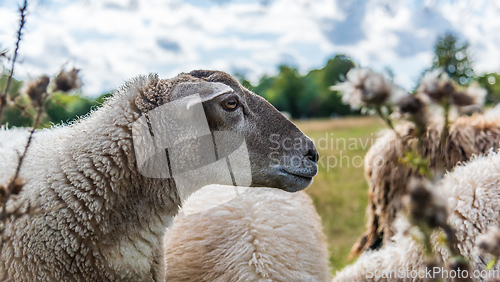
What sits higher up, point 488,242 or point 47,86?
point 47,86

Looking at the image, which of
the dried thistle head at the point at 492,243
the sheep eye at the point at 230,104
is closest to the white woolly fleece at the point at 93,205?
the sheep eye at the point at 230,104

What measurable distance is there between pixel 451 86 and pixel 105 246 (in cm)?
181

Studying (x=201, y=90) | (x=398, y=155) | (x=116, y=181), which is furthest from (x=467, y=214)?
(x=116, y=181)

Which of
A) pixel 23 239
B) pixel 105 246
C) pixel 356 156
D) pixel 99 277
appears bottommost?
pixel 356 156

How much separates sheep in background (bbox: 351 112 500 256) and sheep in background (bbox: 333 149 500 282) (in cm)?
67

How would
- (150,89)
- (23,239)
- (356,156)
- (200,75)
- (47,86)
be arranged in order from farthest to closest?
(356,156) → (200,75) → (150,89) → (23,239) → (47,86)

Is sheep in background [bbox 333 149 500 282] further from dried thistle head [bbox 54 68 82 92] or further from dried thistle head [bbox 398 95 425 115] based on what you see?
dried thistle head [bbox 54 68 82 92]

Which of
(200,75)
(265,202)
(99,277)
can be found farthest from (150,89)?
(265,202)

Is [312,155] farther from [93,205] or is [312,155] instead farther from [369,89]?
[369,89]

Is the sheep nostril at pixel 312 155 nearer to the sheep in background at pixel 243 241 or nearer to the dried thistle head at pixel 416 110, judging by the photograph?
the sheep in background at pixel 243 241

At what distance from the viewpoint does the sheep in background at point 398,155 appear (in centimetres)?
387

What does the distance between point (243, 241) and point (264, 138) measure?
956 mm

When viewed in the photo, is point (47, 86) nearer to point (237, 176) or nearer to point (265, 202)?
point (237, 176)

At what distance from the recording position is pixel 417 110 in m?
0.99
